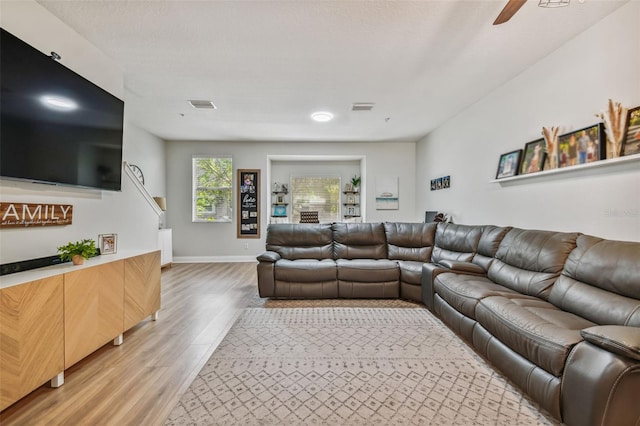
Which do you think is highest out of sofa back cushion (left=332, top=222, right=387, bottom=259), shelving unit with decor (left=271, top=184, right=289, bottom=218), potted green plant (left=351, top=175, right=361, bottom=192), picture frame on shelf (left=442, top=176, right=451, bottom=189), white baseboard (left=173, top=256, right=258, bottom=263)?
potted green plant (left=351, top=175, right=361, bottom=192)

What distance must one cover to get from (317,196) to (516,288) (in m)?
4.96

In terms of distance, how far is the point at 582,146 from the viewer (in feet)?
7.91

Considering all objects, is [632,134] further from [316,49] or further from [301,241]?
[301,241]

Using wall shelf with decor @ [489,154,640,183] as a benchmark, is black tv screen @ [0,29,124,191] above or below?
above

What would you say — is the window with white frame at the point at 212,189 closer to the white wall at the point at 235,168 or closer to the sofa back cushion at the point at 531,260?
the white wall at the point at 235,168

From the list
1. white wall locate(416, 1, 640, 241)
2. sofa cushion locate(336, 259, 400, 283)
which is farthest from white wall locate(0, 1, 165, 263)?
white wall locate(416, 1, 640, 241)

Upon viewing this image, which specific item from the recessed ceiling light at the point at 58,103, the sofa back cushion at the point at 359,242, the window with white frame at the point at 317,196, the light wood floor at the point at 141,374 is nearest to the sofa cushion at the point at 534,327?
the sofa back cushion at the point at 359,242

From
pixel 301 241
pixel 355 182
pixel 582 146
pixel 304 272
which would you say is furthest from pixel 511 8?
pixel 355 182

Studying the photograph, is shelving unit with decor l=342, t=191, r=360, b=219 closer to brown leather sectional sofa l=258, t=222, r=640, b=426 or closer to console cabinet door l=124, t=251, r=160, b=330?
brown leather sectional sofa l=258, t=222, r=640, b=426

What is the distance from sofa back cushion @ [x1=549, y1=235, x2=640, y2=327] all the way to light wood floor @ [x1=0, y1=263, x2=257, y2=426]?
2.76 metres

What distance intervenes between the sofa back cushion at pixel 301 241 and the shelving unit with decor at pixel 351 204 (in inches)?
111

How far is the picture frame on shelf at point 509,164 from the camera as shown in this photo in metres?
3.20

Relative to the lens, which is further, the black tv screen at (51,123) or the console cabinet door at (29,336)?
the black tv screen at (51,123)

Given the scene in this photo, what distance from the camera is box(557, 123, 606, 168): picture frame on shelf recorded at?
2.24 m
